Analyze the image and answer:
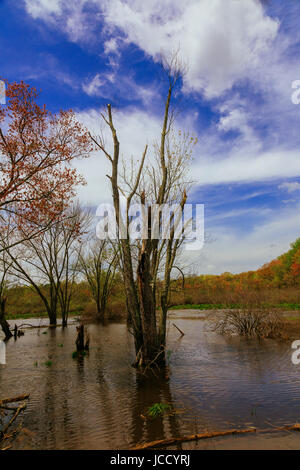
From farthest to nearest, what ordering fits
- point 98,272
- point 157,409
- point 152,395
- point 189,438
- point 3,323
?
point 98,272
point 3,323
point 152,395
point 157,409
point 189,438

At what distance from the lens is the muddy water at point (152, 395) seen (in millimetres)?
Answer: 5426

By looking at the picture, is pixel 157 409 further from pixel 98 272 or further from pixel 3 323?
pixel 98 272

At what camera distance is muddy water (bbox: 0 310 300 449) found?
5426 millimetres

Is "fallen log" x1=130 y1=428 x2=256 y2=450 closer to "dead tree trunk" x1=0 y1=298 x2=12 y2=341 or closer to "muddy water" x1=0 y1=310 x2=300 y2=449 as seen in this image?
"muddy water" x1=0 y1=310 x2=300 y2=449

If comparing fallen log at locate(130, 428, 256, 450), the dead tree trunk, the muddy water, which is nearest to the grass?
the muddy water

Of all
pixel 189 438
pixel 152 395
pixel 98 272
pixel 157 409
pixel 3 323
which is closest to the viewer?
pixel 189 438

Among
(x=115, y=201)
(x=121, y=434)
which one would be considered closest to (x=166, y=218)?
(x=115, y=201)

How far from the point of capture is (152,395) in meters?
7.71

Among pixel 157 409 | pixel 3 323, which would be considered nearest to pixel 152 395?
pixel 157 409

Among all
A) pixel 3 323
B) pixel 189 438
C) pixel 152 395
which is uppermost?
pixel 189 438

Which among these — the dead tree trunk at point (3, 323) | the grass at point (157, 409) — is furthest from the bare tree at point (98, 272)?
the grass at point (157, 409)

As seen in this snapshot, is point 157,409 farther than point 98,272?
No
